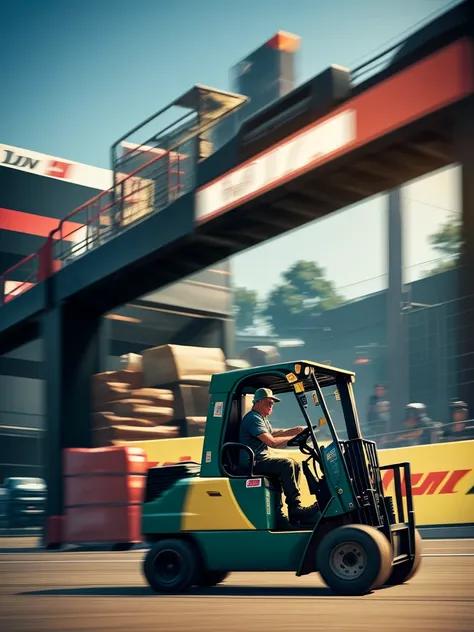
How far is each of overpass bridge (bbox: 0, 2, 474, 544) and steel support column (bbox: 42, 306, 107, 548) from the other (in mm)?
25

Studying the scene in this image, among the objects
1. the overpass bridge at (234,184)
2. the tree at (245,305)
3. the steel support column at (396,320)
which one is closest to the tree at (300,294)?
the tree at (245,305)

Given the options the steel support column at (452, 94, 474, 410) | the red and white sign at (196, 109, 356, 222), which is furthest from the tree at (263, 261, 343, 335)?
the steel support column at (452, 94, 474, 410)

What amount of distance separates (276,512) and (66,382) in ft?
36.2

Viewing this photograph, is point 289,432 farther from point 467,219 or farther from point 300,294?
point 300,294

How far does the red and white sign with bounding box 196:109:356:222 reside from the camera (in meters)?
12.2

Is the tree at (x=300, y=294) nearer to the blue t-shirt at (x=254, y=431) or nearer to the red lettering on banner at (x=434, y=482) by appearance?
the red lettering on banner at (x=434, y=482)

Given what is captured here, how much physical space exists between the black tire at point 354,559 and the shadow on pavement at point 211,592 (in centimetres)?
23

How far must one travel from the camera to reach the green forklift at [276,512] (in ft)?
24.0

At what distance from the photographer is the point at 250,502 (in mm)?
7836

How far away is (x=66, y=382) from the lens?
18297mm

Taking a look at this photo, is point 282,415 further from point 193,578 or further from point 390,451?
point 193,578

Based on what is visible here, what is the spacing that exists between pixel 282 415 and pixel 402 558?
138 feet

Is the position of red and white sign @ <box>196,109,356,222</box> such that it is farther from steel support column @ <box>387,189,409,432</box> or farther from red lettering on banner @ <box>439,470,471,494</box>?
steel support column @ <box>387,189,409,432</box>

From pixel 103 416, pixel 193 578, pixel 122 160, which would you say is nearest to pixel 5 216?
pixel 122 160
